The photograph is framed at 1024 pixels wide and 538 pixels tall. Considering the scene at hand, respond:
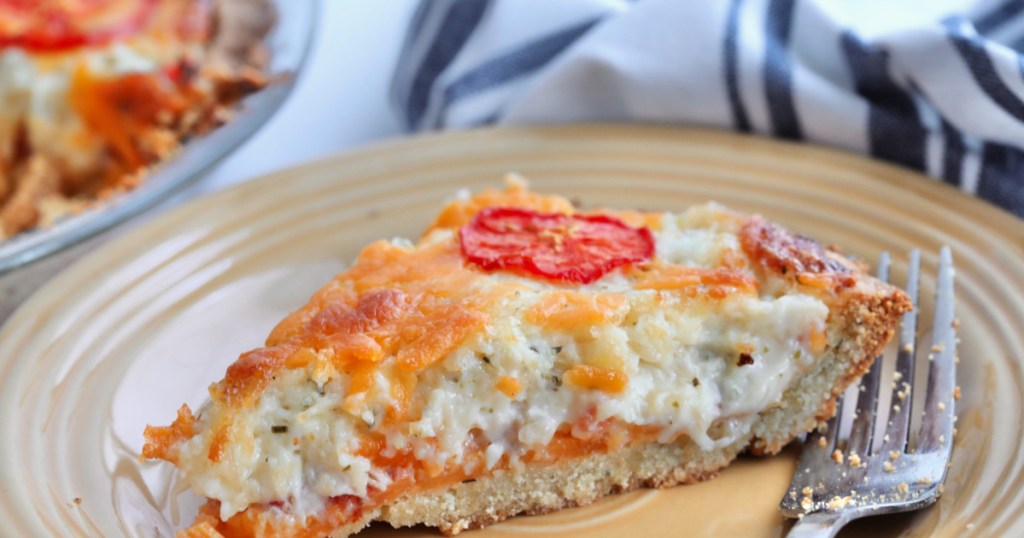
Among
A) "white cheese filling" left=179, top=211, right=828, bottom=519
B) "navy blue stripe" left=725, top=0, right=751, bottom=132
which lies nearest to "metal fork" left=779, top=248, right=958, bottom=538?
"white cheese filling" left=179, top=211, right=828, bottom=519

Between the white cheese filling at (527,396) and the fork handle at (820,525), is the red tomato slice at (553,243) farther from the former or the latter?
the fork handle at (820,525)

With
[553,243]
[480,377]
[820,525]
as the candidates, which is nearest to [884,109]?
[553,243]

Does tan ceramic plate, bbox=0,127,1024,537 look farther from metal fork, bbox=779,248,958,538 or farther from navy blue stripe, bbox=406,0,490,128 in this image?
navy blue stripe, bbox=406,0,490,128

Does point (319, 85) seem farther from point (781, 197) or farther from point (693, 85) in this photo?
point (781, 197)

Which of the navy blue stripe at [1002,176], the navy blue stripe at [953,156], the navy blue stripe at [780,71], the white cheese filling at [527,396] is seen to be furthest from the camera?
the navy blue stripe at [780,71]

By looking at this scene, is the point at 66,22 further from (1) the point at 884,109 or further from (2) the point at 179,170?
(1) the point at 884,109

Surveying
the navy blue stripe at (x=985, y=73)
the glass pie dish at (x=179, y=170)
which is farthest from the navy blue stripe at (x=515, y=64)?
the navy blue stripe at (x=985, y=73)

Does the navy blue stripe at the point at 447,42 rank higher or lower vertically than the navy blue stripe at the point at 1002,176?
higher
